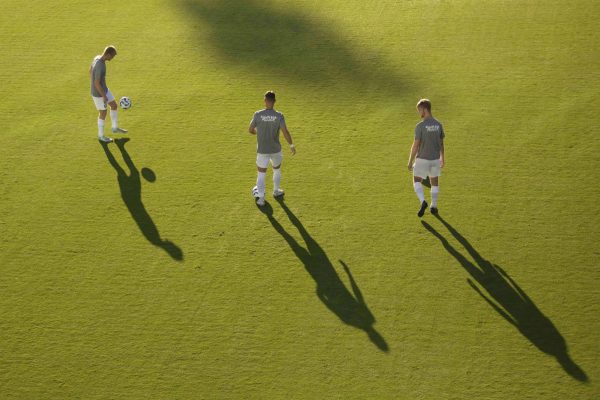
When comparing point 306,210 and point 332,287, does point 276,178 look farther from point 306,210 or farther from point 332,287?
point 332,287

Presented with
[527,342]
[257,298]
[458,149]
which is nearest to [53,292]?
[257,298]

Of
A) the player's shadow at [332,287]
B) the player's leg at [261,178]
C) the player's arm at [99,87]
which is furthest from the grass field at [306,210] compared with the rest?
the player's arm at [99,87]

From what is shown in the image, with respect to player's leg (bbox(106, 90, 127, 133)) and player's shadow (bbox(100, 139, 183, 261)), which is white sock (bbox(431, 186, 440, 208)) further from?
player's leg (bbox(106, 90, 127, 133))

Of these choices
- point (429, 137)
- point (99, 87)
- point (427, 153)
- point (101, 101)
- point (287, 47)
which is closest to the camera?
point (429, 137)

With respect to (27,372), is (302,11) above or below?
above

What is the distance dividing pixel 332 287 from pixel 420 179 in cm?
274

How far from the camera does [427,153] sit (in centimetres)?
1333

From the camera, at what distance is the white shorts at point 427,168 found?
1346 centimetres

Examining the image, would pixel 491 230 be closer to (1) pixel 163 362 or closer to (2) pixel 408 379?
(2) pixel 408 379

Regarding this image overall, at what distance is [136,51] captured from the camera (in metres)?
19.9

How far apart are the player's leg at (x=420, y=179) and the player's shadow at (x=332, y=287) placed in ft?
6.02

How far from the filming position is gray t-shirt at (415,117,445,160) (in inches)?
517

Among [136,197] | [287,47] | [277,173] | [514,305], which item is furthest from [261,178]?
[287,47]

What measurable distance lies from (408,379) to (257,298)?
2.67 meters
